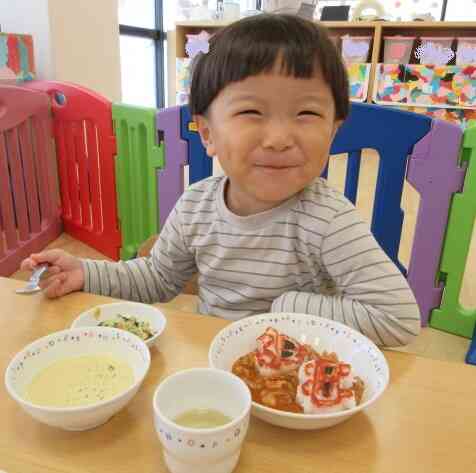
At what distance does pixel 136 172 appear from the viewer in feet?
6.86

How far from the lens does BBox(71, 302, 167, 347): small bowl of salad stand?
64cm

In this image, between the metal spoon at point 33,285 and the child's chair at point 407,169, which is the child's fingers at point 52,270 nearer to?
the metal spoon at point 33,285

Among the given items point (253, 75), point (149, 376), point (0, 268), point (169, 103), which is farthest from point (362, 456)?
point (169, 103)

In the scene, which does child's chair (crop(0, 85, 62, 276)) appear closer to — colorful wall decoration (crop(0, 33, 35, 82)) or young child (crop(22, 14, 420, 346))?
colorful wall decoration (crop(0, 33, 35, 82))

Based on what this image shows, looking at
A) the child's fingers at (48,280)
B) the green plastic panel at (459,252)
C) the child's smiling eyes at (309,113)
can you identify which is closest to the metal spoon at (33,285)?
the child's fingers at (48,280)

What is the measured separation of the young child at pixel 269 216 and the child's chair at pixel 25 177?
4.58 ft

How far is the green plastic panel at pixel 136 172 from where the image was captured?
6.40 feet

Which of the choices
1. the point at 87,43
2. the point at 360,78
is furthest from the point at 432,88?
the point at 87,43

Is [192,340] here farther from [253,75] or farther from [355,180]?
[355,180]

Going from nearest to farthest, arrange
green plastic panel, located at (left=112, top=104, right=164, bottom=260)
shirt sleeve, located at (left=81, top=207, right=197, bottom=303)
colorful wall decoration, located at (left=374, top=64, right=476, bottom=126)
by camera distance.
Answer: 1. shirt sleeve, located at (left=81, top=207, right=197, bottom=303)
2. green plastic panel, located at (left=112, top=104, right=164, bottom=260)
3. colorful wall decoration, located at (left=374, top=64, right=476, bottom=126)

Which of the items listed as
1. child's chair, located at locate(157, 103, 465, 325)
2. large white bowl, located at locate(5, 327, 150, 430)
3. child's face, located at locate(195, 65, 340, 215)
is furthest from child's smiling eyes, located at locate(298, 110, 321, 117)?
child's chair, located at locate(157, 103, 465, 325)

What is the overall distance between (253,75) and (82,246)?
1905 mm

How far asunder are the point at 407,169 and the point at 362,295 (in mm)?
926

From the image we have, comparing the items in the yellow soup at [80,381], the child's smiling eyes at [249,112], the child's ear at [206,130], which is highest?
the child's smiling eyes at [249,112]
